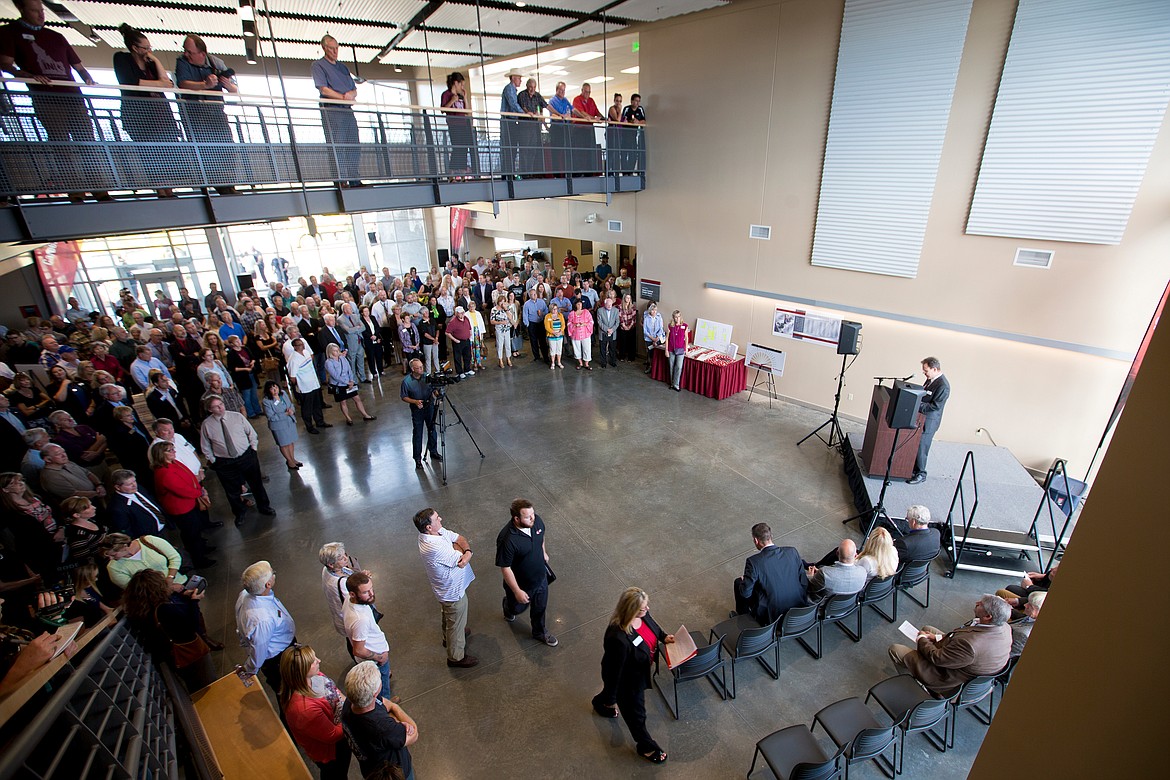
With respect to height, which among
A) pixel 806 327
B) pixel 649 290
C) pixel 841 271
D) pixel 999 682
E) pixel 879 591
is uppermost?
pixel 841 271

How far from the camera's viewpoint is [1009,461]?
6910mm

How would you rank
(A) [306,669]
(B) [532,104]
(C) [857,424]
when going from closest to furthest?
1. (A) [306,669]
2. (C) [857,424]
3. (B) [532,104]

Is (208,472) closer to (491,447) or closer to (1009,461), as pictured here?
(491,447)

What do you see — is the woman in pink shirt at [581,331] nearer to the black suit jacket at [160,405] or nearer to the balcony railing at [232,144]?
the balcony railing at [232,144]

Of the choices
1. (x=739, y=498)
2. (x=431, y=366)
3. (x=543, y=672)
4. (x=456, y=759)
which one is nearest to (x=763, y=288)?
(x=739, y=498)

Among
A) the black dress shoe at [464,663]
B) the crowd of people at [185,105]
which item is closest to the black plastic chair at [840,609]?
the black dress shoe at [464,663]

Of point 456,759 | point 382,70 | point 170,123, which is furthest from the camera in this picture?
point 382,70

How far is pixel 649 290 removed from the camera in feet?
39.9

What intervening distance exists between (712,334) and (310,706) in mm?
9493

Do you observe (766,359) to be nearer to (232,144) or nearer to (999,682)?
(999,682)

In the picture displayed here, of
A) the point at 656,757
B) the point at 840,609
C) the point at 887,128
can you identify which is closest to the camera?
the point at 656,757

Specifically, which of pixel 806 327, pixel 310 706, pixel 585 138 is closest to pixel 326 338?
pixel 585 138

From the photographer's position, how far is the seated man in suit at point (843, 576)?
4.48 m

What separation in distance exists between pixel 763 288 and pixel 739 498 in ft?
15.2
